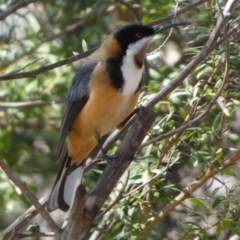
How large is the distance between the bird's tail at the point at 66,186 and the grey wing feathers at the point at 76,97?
0.14m

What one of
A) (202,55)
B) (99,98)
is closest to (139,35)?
(99,98)

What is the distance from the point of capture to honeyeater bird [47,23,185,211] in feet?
12.5

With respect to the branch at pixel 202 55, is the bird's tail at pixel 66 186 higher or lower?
lower

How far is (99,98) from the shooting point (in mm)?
3867

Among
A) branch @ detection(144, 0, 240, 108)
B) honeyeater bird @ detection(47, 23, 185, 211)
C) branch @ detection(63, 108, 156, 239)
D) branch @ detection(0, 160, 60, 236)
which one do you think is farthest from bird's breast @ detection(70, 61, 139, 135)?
branch @ detection(0, 160, 60, 236)

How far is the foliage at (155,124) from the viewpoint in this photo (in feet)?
11.3

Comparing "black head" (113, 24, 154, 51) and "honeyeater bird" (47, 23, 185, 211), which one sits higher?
"black head" (113, 24, 154, 51)

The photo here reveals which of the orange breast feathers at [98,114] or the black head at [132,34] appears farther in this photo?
the black head at [132,34]

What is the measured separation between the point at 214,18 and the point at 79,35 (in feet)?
7.35

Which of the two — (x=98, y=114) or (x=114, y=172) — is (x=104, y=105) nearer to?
(x=98, y=114)

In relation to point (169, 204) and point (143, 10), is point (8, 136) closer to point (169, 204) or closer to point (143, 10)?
point (143, 10)

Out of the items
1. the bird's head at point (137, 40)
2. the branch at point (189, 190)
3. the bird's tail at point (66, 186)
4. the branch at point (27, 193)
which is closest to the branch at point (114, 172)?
the branch at point (27, 193)

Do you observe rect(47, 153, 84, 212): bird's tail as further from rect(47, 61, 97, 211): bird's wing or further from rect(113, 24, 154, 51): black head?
rect(113, 24, 154, 51): black head

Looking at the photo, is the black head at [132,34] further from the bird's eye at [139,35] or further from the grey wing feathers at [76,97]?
the grey wing feathers at [76,97]
